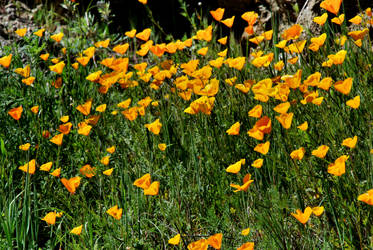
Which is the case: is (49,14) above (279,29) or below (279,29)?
above

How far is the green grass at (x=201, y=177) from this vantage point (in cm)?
189

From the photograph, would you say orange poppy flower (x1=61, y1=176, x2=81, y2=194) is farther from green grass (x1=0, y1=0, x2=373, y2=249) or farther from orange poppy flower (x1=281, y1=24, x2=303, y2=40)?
orange poppy flower (x1=281, y1=24, x2=303, y2=40)

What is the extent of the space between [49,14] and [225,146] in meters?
2.59

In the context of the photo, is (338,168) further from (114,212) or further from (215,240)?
(114,212)

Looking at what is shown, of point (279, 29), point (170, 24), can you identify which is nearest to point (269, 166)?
point (279, 29)

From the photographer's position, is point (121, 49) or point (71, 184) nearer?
point (71, 184)

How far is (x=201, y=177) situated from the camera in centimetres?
234

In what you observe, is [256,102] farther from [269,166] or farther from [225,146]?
[269,166]

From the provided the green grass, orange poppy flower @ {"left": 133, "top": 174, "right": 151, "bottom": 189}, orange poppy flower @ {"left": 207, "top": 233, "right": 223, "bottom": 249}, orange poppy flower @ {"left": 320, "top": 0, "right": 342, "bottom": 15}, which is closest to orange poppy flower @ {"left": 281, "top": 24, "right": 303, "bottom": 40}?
orange poppy flower @ {"left": 320, "top": 0, "right": 342, "bottom": 15}

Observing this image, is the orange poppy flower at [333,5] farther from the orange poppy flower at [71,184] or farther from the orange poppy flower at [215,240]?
the orange poppy flower at [71,184]

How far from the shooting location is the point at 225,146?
93.4 inches

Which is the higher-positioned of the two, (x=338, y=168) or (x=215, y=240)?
(x=338, y=168)

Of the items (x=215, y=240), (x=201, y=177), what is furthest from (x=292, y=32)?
(x=215, y=240)

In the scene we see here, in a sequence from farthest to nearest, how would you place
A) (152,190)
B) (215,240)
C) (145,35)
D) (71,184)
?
(145,35) < (71,184) < (152,190) < (215,240)
